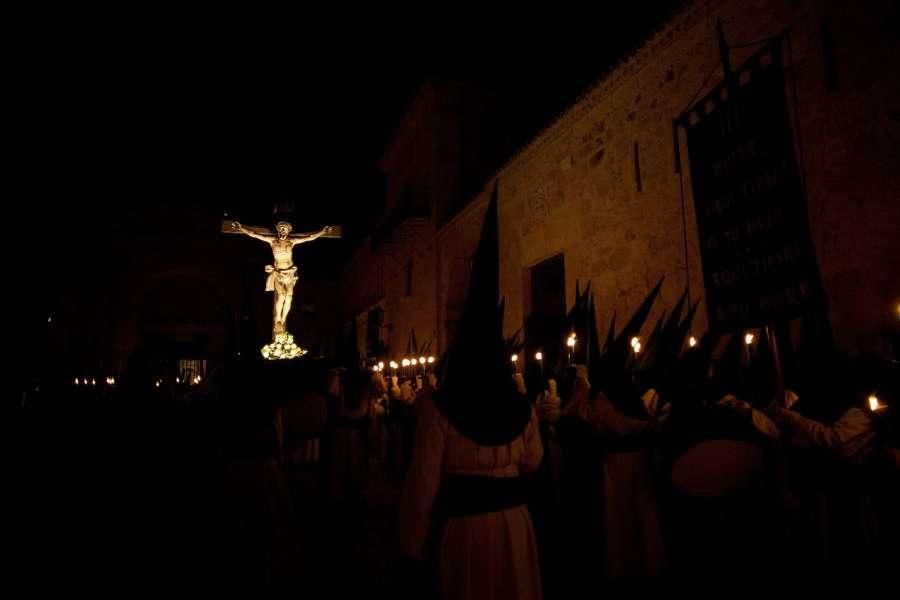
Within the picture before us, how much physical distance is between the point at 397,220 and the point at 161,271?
678 inches

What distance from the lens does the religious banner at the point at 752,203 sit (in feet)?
17.6

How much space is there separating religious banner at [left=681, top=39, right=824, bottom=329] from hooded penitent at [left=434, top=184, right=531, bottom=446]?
2936 millimetres

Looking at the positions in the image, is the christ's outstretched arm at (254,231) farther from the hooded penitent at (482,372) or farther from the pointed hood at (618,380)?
Answer: the hooded penitent at (482,372)

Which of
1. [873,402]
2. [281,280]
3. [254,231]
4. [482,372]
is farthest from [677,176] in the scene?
[254,231]

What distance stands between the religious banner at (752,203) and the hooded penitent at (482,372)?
2.94 meters

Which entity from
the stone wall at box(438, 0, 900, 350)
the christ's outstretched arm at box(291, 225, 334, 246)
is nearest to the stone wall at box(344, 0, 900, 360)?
the stone wall at box(438, 0, 900, 350)

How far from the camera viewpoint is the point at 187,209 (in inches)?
1240

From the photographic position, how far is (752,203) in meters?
5.91

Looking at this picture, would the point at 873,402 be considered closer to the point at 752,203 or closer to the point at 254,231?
the point at 752,203

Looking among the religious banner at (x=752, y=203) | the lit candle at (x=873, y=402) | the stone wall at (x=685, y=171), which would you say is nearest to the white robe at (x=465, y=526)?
the lit candle at (x=873, y=402)

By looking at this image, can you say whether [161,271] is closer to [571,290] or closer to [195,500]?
[195,500]

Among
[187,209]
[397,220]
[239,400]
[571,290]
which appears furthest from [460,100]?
[187,209]

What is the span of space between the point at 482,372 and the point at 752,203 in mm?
4046

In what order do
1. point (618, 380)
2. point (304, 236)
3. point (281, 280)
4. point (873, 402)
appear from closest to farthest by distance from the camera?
point (873, 402) → point (618, 380) → point (281, 280) → point (304, 236)
